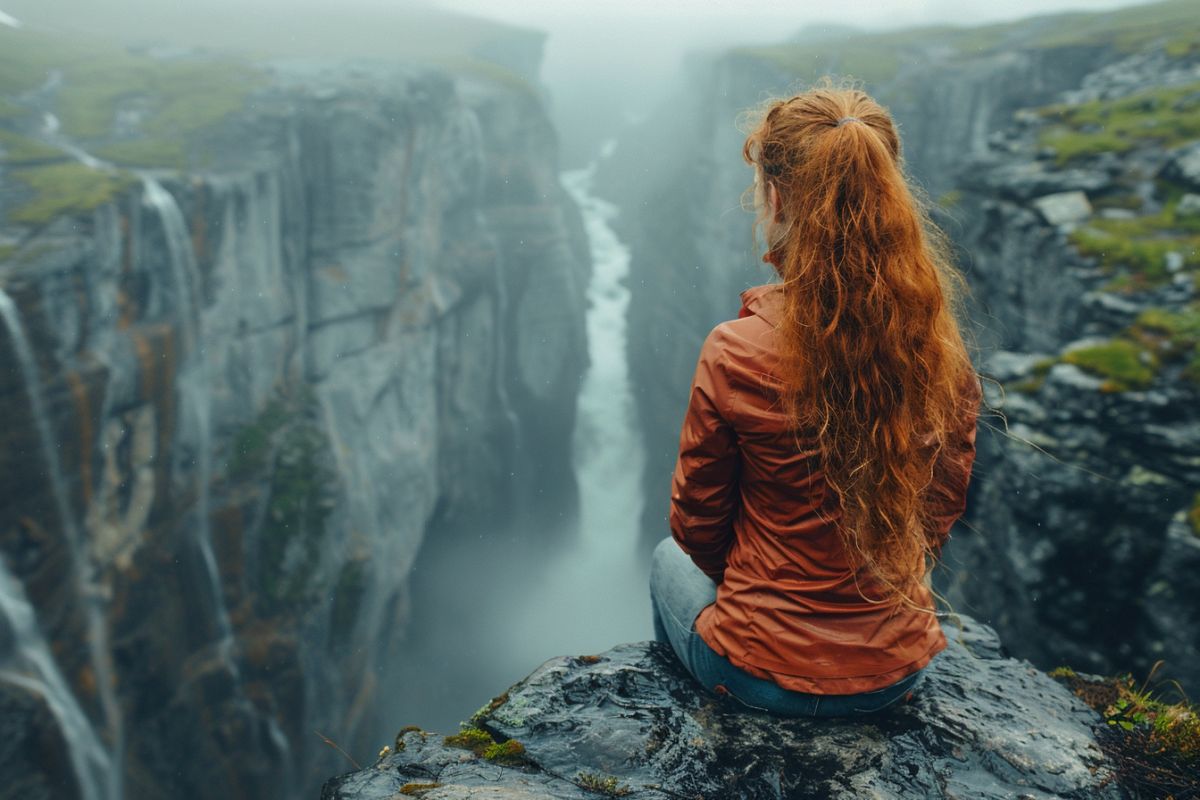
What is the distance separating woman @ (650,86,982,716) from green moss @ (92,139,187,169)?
2258 centimetres

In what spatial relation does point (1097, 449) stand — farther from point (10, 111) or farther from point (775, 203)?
point (10, 111)

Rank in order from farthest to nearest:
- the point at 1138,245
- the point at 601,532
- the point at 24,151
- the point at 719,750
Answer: the point at 601,532 → the point at 24,151 → the point at 1138,245 → the point at 719,750

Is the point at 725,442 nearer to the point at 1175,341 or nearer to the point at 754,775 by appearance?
the point at 754,775

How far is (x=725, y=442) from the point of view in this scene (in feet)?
10.7

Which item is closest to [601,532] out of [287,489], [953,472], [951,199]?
[287,489]

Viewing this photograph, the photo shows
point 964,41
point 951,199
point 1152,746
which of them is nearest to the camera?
point 1152,746

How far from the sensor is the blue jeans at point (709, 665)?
11.8 feet

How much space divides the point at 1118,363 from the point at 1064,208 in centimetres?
526

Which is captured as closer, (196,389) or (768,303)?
(768,303)

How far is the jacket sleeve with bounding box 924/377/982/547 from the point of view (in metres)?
3.45

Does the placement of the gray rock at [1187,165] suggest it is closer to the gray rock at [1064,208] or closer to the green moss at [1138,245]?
the green moss at [1138,245]

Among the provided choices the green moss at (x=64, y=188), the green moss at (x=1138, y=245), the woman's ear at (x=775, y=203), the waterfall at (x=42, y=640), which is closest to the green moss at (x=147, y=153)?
the green moss at (x=64, y=188)

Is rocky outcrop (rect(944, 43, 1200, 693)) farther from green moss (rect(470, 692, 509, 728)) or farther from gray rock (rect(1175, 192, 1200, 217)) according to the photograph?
green moss (rect(470, 692, 509, 728))

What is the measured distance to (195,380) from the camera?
69.1 ft
